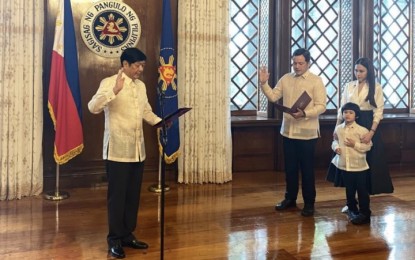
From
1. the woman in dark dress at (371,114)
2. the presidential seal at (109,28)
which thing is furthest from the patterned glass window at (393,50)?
the presidential seal at (109,28)

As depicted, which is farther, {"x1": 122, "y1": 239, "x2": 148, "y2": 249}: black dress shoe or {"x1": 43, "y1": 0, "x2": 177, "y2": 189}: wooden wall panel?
{"x1": 43, "y1": 0, "x2": 177, "y2": 189}: wooden wall panel

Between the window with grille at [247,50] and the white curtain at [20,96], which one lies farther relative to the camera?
the window with grille at [247,50]

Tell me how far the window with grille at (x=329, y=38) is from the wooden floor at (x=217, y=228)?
1799 mm

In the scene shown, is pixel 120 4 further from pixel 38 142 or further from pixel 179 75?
pixel 38 142

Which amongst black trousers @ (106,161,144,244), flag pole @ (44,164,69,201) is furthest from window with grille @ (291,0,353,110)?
black trousers @ (106,161,144,244)

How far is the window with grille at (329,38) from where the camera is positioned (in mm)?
5555

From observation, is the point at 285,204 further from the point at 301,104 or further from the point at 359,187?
the point at 301,104

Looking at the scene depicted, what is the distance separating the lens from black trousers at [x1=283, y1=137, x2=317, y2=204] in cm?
361

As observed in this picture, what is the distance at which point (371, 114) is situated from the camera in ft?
11.6

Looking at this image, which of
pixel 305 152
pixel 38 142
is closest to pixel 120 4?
pixel 38 142

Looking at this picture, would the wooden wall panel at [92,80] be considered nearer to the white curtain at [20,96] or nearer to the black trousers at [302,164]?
the white curtain at [20,96]

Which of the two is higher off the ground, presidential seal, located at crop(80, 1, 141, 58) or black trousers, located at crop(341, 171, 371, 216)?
presidential seal, located at crop(80, 1, 141, 58)

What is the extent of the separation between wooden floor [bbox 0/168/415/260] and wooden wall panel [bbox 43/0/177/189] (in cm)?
24

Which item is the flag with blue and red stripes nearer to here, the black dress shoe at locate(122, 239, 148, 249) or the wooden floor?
the wooden floor
